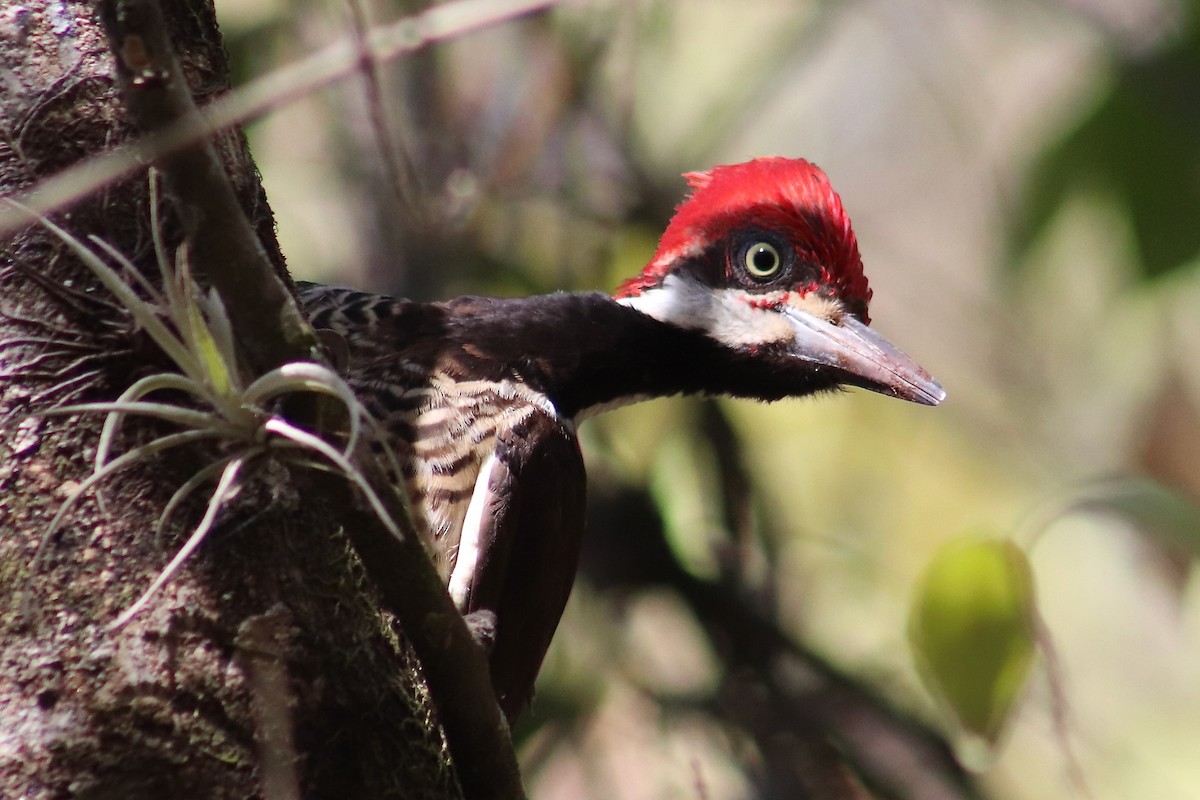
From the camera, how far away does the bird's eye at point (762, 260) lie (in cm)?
273

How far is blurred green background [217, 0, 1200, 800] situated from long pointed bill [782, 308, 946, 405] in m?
0.31

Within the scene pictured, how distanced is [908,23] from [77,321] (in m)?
3.61

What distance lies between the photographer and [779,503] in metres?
4.18

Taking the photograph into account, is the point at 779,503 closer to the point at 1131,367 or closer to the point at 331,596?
the point at 1131,367

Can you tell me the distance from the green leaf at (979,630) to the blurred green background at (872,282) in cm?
70

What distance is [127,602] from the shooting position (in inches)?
58.4

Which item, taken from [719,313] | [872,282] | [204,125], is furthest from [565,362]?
[872,282]

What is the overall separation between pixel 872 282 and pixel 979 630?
146 inches

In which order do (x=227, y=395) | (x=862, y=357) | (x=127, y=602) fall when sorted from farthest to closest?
(x=862, y=357)
(x=127, y=602)
(x=227, y=395)

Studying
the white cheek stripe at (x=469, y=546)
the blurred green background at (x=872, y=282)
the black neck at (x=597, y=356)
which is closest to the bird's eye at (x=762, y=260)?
the black neck at (x=597, y=356)

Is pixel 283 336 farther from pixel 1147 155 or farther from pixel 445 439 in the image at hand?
pixel 1147 155

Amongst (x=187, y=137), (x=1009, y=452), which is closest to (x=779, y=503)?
(x=1009, y=452)

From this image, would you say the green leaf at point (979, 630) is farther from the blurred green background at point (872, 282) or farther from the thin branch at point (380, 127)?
the thin branch at point (380, 127)

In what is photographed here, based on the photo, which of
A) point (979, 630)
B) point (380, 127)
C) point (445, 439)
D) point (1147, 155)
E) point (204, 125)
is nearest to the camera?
point (204, 125)
